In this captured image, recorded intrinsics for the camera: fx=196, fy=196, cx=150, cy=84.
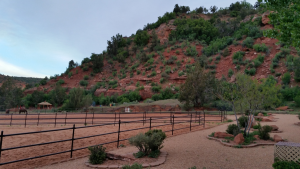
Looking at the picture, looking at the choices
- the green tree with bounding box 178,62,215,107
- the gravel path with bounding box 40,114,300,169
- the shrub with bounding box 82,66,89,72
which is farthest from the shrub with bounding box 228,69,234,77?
the shrub with bounding box 82,66,89,72

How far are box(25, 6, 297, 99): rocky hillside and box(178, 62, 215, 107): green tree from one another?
1145 cm

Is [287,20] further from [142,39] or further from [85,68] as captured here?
Answer: [142,39]

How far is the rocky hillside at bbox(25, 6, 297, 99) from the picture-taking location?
158ft

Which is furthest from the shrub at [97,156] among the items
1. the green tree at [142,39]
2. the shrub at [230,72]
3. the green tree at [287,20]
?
the green tree at [142,39]

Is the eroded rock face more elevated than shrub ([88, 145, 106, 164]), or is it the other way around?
the eroded rock face

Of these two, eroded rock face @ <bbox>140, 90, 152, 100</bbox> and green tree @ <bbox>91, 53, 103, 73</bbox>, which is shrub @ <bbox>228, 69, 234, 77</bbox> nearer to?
eroded rock face @ <bbox>140, 90, 152, 100</bbox>

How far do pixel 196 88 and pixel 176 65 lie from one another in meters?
22.9

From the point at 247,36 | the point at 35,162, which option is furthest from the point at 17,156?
the point at 247,36

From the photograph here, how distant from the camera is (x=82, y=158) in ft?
26.1

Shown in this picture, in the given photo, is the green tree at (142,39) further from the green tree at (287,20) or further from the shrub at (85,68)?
the green tree at (287,20)

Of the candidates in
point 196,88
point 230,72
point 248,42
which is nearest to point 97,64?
point 196,88

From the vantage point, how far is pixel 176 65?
5825 centimetres

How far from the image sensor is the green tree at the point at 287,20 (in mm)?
Answer: 8133

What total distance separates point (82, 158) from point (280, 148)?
23.6ft
